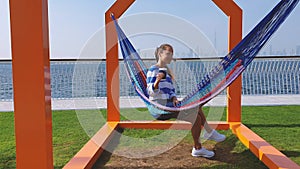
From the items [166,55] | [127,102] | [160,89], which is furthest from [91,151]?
[127,102]

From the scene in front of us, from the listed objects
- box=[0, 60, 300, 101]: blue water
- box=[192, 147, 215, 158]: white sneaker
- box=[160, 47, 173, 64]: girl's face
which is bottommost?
box=[192, 147, 215, 158]: white sneaker

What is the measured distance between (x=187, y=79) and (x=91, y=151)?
3898 millimetres

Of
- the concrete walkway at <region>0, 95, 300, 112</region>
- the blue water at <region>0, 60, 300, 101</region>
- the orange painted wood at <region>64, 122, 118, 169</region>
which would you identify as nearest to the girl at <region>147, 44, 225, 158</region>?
the orange painted wood at <region>64, 122, 118, 169</region>

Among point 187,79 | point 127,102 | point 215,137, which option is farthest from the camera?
point 187,79

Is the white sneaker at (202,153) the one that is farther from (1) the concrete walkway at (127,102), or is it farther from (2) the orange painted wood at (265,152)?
(1) the concrete walkway at (127,102)

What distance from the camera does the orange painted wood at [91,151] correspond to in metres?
1.85

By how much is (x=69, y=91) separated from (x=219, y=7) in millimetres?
3570

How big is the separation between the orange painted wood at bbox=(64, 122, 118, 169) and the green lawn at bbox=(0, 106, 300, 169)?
13cm

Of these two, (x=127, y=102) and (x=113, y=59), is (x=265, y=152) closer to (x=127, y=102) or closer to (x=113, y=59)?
(x=113, y=59)

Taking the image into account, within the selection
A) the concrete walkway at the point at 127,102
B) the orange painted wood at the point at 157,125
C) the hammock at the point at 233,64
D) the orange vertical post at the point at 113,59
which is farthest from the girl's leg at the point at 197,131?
the concrete walkway at the point at 127,102

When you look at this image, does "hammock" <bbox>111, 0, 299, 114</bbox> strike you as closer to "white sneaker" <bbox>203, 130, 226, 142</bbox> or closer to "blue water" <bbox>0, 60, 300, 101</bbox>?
"white sneaker" <bbox>203, 130, 226, 142</bbox>

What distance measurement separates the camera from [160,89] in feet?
7.44

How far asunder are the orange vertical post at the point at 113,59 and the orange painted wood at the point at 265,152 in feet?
4.13

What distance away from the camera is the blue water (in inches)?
211
